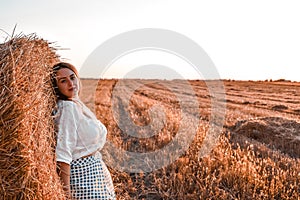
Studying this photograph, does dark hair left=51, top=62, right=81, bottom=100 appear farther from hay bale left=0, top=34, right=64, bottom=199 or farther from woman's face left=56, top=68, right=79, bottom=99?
hay bale left=0, top=34, right=64, bottom=199

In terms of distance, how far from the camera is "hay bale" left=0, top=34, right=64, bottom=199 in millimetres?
2539

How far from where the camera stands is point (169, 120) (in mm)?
8117

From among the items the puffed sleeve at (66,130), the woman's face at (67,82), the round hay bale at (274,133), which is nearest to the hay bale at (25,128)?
the puffed sleeve at (66,130)

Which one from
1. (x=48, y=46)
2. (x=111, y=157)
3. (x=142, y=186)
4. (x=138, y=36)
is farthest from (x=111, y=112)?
(x=48, y=46)

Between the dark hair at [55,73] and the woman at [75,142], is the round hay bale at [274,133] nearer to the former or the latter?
the woman at [75,142]

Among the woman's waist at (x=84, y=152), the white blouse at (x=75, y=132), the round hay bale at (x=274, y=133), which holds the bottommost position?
the round hay bale at (x=274, y=133)

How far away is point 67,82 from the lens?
328cm

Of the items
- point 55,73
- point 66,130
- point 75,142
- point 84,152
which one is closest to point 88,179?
point 84,152

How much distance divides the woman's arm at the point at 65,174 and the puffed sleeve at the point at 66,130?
5cm

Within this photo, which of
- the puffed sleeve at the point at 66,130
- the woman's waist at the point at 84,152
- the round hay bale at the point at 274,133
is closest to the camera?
the puffed sleeve at the point at 66,130

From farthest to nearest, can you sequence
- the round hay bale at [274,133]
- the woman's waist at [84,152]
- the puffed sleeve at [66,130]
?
1. the round hay bale at [274,133]
2. the woman's waist at [84,152]
3. the puffed sleeve at [66,130]

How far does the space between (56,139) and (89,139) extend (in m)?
0.30

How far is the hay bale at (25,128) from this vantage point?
254 centimetres

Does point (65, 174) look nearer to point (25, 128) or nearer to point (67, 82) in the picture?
point (25, 128)
